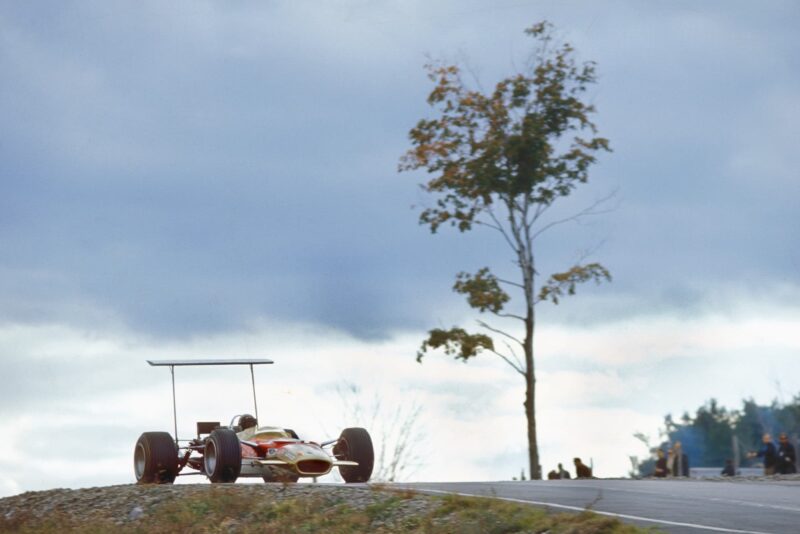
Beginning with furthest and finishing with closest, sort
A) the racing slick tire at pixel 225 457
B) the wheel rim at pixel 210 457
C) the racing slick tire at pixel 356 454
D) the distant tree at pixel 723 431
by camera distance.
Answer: the distant tree at pixel 723 431, the racing slick tire at pixel 356 454, the wheel rim at pixel 210 457, the racing slick tire at pixel 225 457

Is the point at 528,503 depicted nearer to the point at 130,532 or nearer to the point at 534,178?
the point at 130,532

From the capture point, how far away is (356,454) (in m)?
27.3

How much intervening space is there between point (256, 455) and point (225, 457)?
180cm

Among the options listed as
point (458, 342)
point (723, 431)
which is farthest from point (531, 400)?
point (723, 431)

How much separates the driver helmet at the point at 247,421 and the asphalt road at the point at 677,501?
24.6 ft

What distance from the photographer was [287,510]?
20.2 meters

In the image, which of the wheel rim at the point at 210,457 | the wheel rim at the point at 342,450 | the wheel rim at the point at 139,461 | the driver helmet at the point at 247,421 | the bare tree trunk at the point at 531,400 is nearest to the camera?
the wheel rim at the point at 210,457

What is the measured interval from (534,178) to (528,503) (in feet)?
77.1

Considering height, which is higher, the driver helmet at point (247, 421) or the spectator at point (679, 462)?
the driver helmet at point (247, 421)

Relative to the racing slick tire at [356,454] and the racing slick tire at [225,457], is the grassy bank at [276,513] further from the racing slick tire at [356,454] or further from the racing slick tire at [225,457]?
the racing slick tire at [356,454]

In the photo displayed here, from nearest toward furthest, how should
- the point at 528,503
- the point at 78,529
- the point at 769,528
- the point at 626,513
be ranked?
1. the point at 769,528
2. the point at 626,513
3. the point at 528,503
4. the point at 78,529

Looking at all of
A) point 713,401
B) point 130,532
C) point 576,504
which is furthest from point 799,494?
point 713,401

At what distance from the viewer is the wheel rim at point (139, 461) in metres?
28.0

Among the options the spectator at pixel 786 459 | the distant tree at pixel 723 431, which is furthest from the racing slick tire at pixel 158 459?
the distant tree at pixel 723 431
